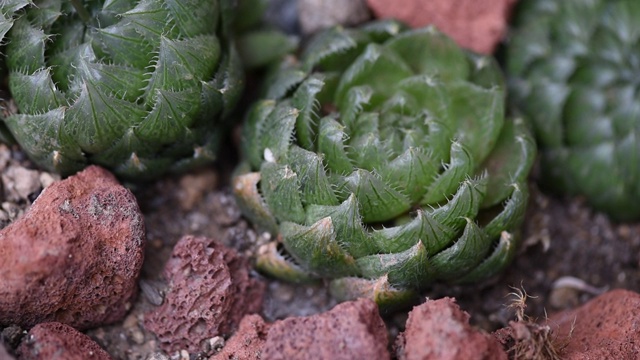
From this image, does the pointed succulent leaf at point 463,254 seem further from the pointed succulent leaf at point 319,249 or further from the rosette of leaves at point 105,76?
the rosette of leaves at point 105,76

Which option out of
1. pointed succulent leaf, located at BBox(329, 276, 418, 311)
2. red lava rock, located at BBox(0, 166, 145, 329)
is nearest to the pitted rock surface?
red lava rock, located at BBox(0, 166, 145, 329)

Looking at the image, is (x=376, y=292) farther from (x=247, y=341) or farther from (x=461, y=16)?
(x=461, y=16)

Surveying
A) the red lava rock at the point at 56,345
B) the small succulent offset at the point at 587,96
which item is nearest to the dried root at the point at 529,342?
the small succulent offset at the point at 587,96

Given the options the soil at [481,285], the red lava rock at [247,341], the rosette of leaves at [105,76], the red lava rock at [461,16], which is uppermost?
the rosette of leaves at [105,76]

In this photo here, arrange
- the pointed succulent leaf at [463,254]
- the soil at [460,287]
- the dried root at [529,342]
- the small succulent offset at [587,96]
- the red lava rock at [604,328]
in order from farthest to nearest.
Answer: the small succulent offset at [587,96] < the soil at [460,287] < the pointed succulent leaf at [463,254] < the red lava rock at [604,328] < the dried root at [529,342]

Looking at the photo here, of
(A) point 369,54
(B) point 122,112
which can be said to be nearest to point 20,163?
(B) point 122,112

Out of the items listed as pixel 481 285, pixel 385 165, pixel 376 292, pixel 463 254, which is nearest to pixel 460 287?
pixel 481 285

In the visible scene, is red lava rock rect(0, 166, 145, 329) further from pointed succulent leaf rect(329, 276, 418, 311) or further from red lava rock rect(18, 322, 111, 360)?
pointed succulent leaf rect(329, 276, 418, 311)
